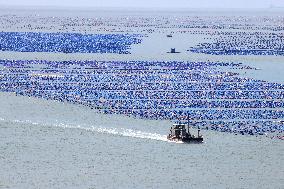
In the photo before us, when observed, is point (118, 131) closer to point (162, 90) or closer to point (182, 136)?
point (182, 136)

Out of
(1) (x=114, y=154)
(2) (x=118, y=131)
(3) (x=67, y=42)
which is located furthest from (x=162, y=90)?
(3) (x=67, y=42)

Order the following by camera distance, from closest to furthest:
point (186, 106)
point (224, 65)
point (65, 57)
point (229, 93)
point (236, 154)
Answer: point (236, 154)
point (186, 106)
point (229, 93)
point (224, 65)
point (65, 57)

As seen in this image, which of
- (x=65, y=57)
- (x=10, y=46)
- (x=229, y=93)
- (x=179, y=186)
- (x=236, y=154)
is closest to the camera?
(x=179, y=186)

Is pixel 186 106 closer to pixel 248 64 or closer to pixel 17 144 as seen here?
pixel 17 144

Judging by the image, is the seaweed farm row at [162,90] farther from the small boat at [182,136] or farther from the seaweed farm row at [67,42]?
the seaweed farm row at [67,42]

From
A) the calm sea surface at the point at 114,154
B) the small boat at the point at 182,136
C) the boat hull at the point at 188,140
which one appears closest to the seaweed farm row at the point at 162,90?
the calm sea surface at the point at 114,154

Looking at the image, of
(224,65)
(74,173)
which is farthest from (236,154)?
(224,65)

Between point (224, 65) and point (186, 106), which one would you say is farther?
point (224, 65)
